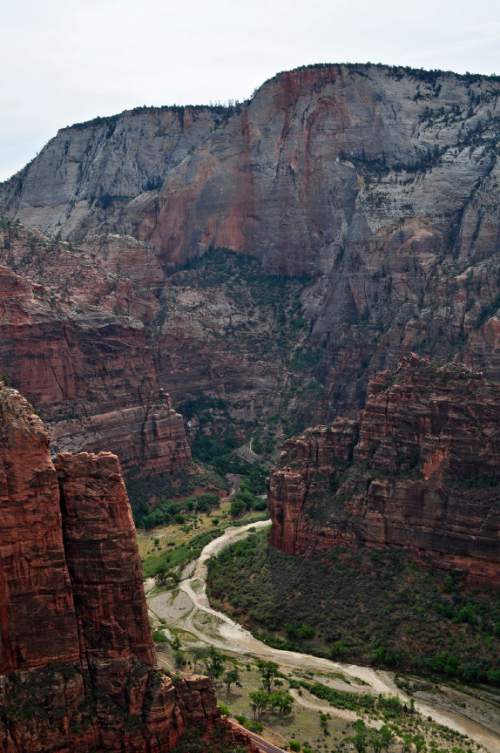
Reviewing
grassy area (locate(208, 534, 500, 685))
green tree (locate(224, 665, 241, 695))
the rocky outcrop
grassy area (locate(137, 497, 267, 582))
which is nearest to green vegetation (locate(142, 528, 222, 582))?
grassy area (locate(137, 497, 267, 582))

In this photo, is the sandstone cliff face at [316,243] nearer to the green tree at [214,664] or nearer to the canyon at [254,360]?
the canyon at [254,360]

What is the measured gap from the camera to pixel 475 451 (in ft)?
276

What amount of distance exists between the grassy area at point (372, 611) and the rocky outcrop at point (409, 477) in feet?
5.51

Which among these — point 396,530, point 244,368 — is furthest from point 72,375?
point 396,530

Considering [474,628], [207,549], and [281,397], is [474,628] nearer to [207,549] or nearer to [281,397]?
[207,549]

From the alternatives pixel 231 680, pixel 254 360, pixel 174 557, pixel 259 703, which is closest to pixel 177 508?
pixel 174 557

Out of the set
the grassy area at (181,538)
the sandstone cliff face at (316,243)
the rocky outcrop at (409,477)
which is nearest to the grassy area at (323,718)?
the rocky outcrop at (409,477)

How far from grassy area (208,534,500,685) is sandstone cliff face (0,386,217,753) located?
29.8 m

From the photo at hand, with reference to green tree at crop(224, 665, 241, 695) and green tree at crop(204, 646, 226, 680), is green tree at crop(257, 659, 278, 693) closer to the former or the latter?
green tree at crop(224, 665, 241, 695)

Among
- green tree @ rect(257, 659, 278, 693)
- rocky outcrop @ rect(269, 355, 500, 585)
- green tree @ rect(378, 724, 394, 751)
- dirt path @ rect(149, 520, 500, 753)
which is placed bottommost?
dirt path @ rect(149, 520, 500, 753)

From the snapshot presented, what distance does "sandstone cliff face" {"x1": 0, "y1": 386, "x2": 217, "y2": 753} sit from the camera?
1939 inches

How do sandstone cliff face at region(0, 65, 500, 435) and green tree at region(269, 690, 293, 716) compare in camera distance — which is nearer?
green tree at region(269, 690, 293, 716)

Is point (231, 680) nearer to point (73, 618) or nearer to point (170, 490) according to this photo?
point (73, 618)

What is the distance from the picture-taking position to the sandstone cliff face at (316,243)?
14275 centimetres
